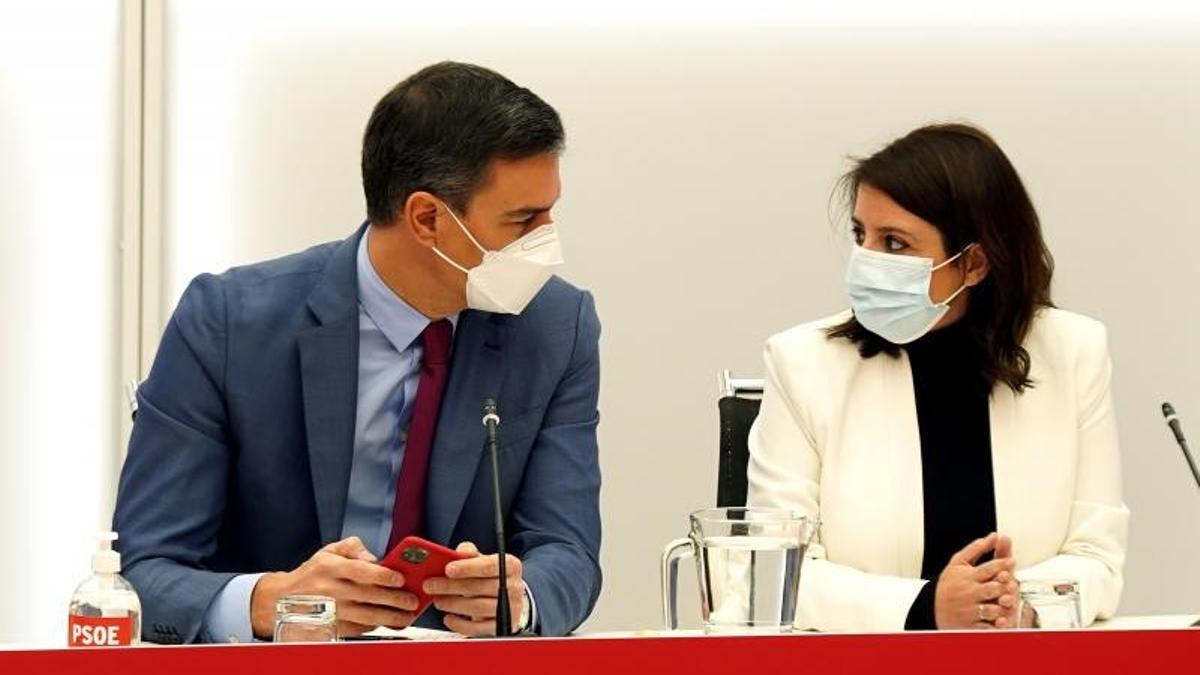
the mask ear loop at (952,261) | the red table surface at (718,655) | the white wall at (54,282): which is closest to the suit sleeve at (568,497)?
the mask ear loop at (952,261)

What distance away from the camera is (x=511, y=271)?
9.12 feet

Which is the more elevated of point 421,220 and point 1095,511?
point 421,220

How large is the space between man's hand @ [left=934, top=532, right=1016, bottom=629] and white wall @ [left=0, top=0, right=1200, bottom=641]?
71.9 inches

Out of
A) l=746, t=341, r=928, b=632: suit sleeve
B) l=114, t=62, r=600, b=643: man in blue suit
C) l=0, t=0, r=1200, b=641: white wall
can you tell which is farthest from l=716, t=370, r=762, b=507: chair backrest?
l=0, t=0, r=1200, b=641: white wall

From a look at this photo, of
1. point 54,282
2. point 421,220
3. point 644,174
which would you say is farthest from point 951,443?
point 54,282

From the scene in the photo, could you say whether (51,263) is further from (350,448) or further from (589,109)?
(350,448)

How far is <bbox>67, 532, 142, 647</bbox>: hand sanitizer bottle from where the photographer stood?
6.66 ft

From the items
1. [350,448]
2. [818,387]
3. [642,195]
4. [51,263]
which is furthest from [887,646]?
[51,263]

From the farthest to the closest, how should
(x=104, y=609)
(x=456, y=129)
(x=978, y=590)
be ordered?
(x=456, y=129) → (x=978, y=590) → (x=104, y=609)

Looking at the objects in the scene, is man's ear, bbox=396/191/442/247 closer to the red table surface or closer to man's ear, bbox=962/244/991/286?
man's ear, bbox=962/244/991/286

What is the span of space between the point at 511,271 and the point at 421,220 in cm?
16

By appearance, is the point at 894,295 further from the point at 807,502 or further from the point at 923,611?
the point at 923,611

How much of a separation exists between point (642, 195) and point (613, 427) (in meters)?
0.54

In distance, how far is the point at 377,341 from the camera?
2828 mm
